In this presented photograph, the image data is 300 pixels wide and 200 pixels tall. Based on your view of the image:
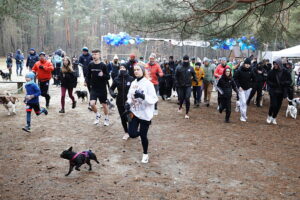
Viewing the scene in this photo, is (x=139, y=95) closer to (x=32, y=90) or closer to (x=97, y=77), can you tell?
(x=97, y=77)

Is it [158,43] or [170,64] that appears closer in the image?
[170,64]

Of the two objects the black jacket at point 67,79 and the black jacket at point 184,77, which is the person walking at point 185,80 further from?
the black jacket at point 67,79

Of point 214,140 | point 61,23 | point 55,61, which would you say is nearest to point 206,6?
point 214,140

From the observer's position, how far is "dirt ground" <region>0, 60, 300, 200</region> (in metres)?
4.08

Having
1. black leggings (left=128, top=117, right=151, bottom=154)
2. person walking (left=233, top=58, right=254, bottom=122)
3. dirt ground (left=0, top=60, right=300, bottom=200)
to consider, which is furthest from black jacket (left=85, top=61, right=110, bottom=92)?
person walking (left=233, top=58, right=254, bottom=122)

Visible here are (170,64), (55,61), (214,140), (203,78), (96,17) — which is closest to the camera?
(214,140)

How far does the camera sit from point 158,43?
26281 millimetres

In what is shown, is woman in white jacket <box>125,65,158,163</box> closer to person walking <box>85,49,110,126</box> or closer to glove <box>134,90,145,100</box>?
glove <box>134,90,145,100</box>

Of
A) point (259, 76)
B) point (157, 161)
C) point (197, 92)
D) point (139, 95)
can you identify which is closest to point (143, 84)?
point (139, 95)

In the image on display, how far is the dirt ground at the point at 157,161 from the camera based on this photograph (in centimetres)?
408

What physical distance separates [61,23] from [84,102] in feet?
110

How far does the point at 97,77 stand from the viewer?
6992 millimetres

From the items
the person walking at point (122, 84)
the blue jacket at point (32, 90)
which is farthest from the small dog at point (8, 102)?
the person walking at point (122, 84)

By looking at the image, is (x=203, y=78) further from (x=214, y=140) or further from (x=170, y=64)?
(x=214, y=140)
